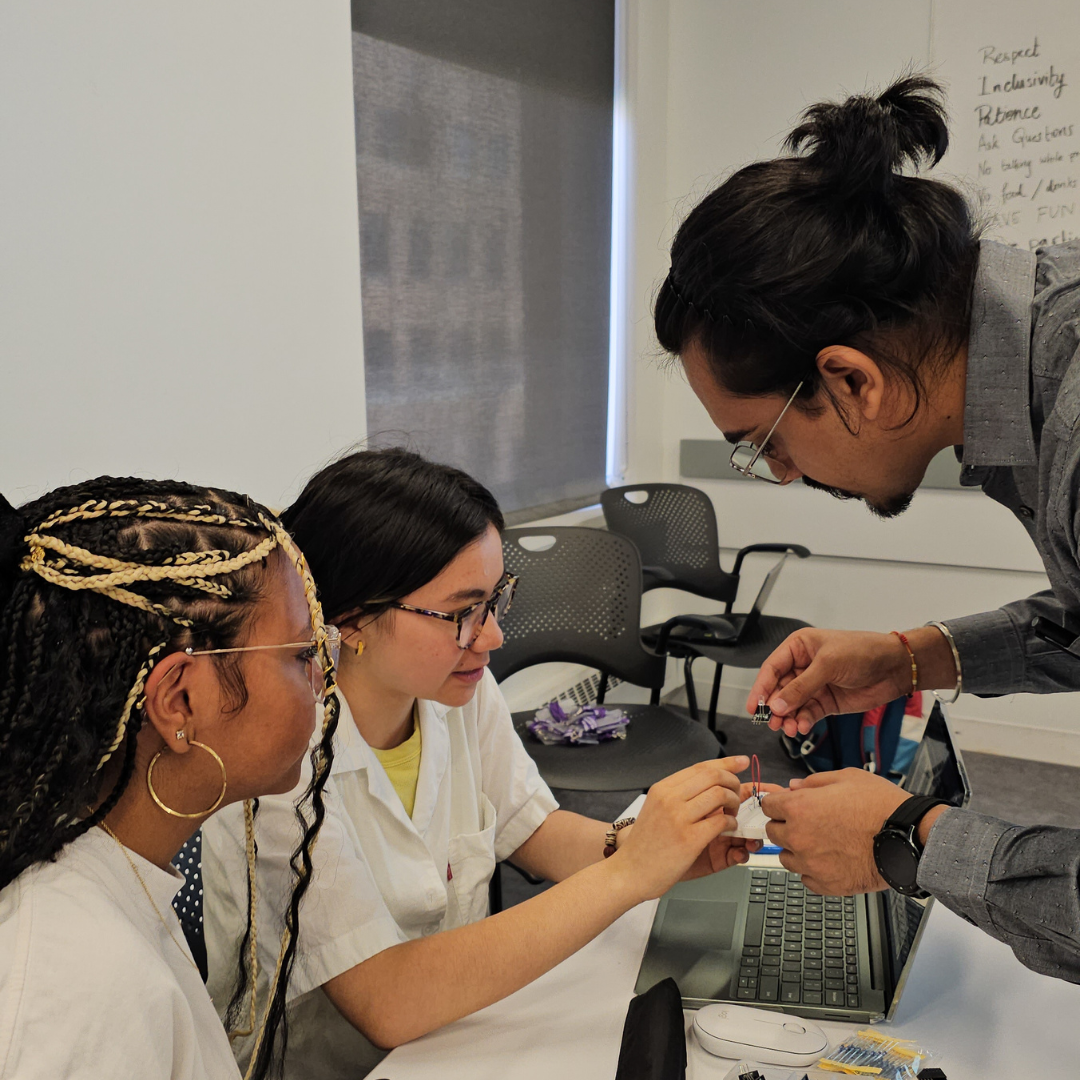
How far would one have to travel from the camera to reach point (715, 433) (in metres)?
4.27

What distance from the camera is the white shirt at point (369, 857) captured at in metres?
1.11

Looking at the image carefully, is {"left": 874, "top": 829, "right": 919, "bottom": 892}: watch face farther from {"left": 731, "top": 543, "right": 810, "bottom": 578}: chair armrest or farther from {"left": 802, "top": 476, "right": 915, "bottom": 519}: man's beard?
{"left": 731, "top": 543, "right": 810, "bottom": 578}: chair armrest

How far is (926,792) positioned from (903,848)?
286 millimetres

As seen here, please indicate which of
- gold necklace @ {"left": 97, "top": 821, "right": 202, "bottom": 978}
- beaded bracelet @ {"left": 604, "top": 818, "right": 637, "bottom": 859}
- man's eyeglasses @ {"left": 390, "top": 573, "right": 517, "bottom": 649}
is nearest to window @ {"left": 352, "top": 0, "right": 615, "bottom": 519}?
man's eyeglasses @ {"left": 390, "top": 573, "right": 517, "bottom": 649}

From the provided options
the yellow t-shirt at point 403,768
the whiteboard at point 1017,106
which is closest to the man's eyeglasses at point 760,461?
the yellow t-shirt at point 403,768

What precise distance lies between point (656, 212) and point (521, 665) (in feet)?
7.76

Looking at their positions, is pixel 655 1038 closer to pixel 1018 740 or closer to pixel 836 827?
pixel 836 827

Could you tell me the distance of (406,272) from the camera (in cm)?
292

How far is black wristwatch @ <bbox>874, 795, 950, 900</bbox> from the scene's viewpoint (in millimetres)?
964

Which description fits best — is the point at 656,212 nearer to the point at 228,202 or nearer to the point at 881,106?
the point at 228,202

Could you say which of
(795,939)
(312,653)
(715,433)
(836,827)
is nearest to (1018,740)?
(715,433)

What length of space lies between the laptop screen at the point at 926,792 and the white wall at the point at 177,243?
1.44 metres

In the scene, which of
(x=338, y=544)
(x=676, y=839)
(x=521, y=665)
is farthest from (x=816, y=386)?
(x=521, y=665)

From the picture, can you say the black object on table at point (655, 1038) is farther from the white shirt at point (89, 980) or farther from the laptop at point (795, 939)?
the white shirt at point (89, 980)
